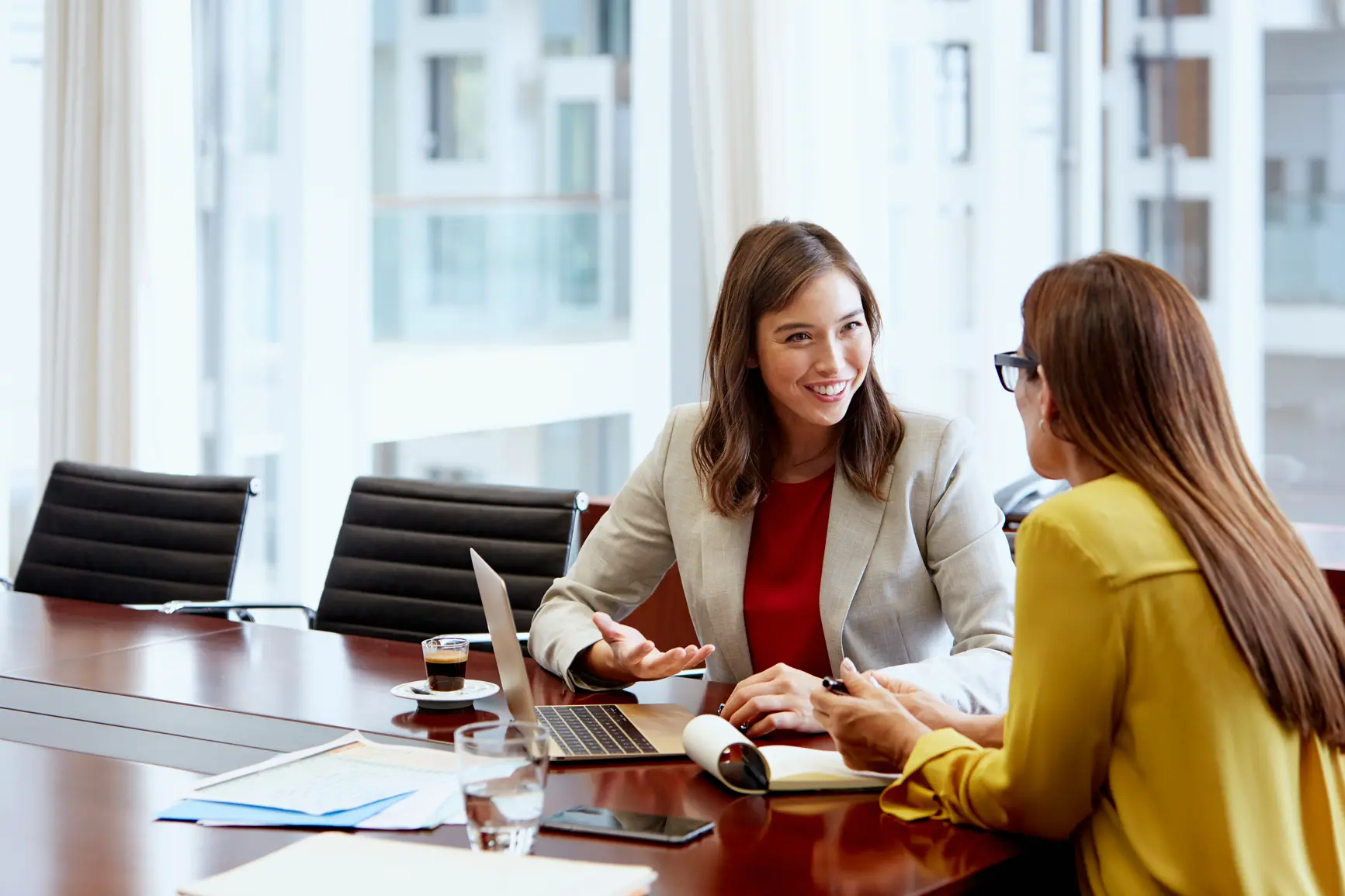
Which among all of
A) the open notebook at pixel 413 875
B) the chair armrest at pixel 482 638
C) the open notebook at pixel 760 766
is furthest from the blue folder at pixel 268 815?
the chair armrest at pixel 482 638

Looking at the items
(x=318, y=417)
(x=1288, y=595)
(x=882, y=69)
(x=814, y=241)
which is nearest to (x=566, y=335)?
(x=318, y=417)

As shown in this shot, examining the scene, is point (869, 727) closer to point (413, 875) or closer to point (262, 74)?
point (413, 875)

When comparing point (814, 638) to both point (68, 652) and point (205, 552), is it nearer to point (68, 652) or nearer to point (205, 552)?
point (68, 652)

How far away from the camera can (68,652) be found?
2.41m

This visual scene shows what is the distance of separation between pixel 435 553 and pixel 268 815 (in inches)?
51.0

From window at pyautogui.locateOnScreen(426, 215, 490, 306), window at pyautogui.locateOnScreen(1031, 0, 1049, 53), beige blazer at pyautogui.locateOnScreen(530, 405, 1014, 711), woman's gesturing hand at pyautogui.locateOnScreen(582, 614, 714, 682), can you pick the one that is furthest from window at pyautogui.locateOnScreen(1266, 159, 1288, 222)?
window at pyautogui.locateOnScreen(426, 215, 490, 306)

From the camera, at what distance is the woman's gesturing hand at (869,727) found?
167 cm

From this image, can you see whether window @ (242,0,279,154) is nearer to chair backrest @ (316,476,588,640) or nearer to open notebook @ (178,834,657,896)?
chair backrest @ (316,476,588,640)

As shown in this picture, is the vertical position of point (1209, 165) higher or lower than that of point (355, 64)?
lower

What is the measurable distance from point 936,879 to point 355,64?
3.76 metres

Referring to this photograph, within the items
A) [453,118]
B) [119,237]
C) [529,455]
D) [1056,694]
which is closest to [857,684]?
[1056,694]

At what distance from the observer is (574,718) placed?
1.95 metres

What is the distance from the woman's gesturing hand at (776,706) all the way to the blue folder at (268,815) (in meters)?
0.46

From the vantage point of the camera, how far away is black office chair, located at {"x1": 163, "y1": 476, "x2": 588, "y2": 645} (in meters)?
2.78
